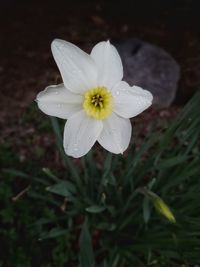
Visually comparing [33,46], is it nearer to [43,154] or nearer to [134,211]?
[43,154]

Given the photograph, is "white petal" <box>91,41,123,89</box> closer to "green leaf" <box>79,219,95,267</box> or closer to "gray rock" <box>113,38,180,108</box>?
→ "green leaf" <box>79,219,95,267</box>

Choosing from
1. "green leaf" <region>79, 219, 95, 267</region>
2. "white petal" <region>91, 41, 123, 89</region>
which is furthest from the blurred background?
"white petal" <region>91, 41, 123, 89</region>

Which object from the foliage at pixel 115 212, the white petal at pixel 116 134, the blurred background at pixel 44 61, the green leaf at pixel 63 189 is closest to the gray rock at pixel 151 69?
the blurred background at pixel 44 61

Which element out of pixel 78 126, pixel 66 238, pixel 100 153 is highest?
pixel 78 126

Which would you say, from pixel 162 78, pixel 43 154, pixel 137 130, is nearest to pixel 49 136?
pixel 43 154

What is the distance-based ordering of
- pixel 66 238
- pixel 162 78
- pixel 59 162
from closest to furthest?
pixel 66 238 < pixel 59 162 < pixel 162 78

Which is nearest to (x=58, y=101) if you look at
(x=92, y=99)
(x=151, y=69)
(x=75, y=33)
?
(x=92, y=99)
